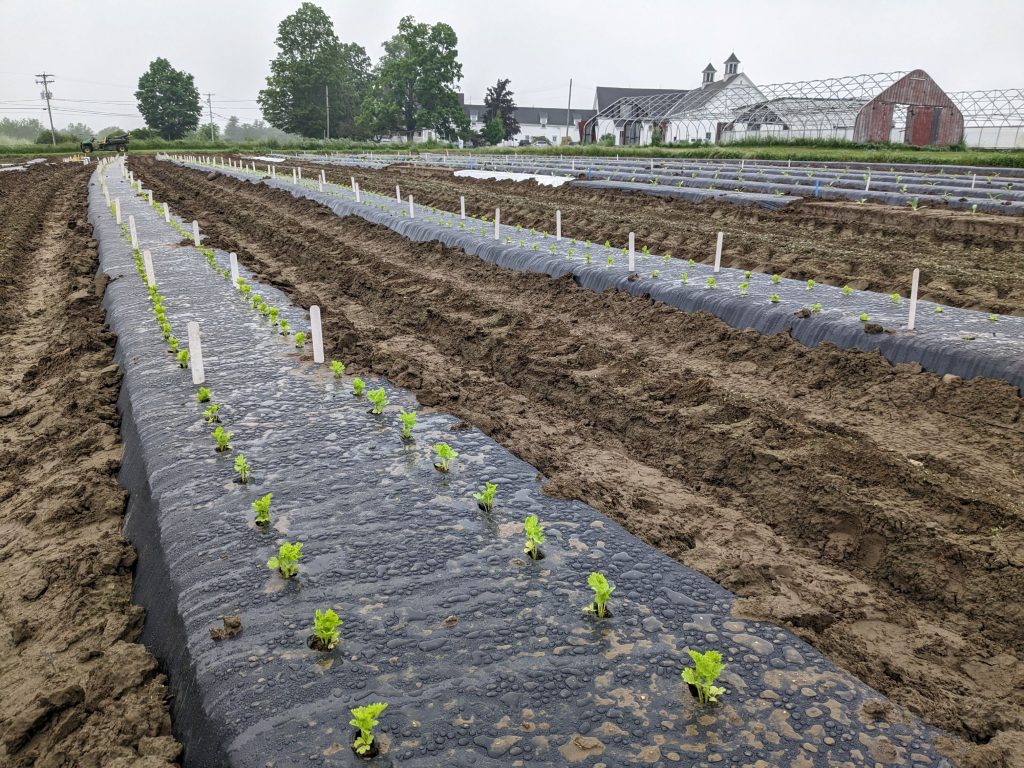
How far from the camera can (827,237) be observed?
52.4ft

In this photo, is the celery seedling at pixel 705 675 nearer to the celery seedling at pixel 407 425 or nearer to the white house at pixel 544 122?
the celery seedling at pixel 407 425

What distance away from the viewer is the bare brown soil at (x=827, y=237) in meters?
12.0

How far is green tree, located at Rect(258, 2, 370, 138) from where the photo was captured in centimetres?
8925

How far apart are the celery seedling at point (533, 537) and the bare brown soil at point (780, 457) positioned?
0.92 metres

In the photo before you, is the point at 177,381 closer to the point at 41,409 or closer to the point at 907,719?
the point at 41,409

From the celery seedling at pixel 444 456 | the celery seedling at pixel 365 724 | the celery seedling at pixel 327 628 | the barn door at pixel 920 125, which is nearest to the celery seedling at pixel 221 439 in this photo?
the celery seedling at pixel 444 456

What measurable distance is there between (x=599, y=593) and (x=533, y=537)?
0.69m

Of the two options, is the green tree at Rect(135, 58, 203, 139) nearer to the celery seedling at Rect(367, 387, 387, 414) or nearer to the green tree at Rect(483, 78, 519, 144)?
the green tree at Rect(483, 78, 519, 144)

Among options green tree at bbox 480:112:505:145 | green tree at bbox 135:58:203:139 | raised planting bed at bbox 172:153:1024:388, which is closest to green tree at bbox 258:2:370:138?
green tree at bbox 135:58:203:139

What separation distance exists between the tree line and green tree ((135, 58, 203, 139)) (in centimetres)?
12

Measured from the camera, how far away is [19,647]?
14.1ft

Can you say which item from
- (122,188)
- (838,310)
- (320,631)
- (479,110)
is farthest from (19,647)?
(479,110)

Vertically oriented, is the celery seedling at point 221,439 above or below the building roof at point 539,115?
A: below

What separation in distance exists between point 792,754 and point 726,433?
4.19 m
